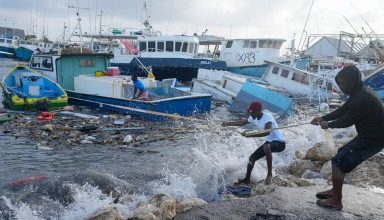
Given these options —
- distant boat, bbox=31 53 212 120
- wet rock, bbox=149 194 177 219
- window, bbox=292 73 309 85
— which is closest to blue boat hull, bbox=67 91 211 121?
distant boat, bbox=31 53 212 120

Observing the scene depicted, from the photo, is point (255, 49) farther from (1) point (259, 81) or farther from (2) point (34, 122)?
(2) point (34, 122)

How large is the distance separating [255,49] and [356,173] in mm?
22226

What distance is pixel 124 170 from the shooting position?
8.84 metres

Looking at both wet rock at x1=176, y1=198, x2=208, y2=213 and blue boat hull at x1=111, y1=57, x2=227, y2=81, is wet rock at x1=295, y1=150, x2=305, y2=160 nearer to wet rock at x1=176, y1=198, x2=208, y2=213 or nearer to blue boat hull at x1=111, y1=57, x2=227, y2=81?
wet rock at x1=176, y1=198, x2=208, y2=213

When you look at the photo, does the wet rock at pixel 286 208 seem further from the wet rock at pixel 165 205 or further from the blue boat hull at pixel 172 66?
the blue boat hull at pixel 172 66

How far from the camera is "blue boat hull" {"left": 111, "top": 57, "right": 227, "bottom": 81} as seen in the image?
26.1 meters

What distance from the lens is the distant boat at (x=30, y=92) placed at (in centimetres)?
1644

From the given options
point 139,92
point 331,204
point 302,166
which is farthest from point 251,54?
point 331,204

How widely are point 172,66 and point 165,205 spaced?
69.7 ft

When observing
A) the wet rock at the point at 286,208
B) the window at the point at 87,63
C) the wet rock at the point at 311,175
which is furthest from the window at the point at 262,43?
the wet rock at the point at 286,208

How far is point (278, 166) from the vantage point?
9.06 metres

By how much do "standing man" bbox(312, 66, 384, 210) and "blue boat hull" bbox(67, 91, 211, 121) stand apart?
33.9 ft

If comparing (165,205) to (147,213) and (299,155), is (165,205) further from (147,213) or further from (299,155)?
(299,155)

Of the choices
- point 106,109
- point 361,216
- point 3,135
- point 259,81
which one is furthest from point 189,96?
point 361,216
